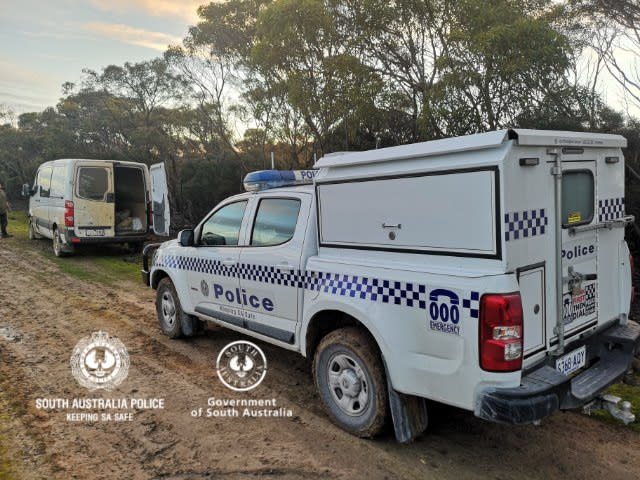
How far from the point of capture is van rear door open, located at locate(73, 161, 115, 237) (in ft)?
35.4

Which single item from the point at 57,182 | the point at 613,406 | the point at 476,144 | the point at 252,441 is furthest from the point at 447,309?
the point at 57,182

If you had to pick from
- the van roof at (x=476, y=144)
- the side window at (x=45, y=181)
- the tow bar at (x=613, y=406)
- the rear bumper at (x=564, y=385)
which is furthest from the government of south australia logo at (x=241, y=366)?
the side window at (x=45, y=181)

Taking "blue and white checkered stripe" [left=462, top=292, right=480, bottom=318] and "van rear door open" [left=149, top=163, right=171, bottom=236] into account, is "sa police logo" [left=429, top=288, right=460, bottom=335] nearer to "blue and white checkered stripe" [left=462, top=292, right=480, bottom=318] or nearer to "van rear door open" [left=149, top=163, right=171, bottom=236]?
"blue and white checkered stripe" [left=462, top=292, right=480, bottom=318]

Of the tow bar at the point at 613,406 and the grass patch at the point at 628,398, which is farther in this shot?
the grass patch at the point at 628,398

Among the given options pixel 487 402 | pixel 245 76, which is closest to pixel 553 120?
pixel 487 402

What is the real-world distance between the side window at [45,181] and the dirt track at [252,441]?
817 centimetres

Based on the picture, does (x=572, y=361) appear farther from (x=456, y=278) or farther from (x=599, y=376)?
(x=456, y=278)

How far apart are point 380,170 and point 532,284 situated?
1209 millimetres

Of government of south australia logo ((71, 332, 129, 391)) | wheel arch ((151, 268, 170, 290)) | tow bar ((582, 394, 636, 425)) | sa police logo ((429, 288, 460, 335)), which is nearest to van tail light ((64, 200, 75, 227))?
government of south australia logo ((71, 332, 129, 391))

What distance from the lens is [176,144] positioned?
24672 millimetres

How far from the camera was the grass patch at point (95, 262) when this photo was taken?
9312 millimetres

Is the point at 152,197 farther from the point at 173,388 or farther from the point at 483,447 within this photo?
the point at 483,447

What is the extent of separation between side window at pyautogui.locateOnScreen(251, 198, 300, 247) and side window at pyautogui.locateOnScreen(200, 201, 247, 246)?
29 centimetres

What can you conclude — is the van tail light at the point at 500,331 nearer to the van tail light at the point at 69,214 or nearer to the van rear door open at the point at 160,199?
the van rear door open at the point at 160,199
